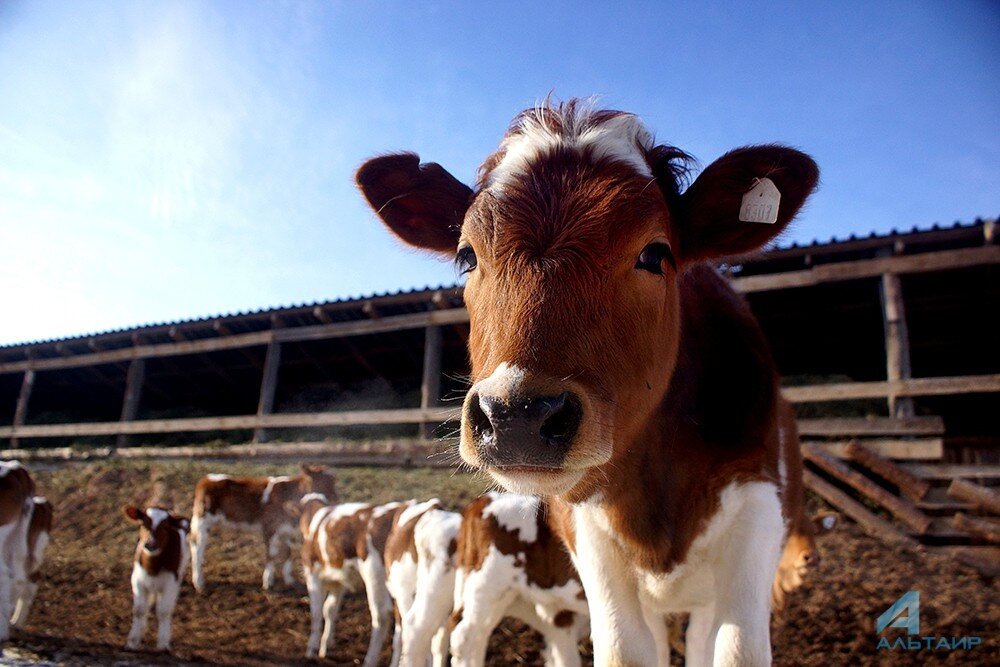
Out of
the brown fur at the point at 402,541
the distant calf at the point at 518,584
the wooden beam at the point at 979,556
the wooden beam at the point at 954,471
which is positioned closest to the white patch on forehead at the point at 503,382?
the distant calf at the point at 518,584

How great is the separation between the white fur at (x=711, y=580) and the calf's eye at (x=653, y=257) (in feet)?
2.86

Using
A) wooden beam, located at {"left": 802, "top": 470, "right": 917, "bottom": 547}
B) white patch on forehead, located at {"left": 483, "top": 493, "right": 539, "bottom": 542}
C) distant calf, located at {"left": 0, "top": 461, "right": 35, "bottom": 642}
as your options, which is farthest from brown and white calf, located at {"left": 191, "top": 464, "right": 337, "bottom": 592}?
wooden beam, located at {"left": 802, "top": 470, "right": 917, "bottom": 547}

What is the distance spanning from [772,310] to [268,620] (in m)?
10.2

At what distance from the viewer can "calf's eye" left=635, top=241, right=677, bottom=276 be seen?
248cm

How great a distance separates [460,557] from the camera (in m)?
6.68

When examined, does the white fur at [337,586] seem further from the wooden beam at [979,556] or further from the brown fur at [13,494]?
the wooden beam at [979,556]

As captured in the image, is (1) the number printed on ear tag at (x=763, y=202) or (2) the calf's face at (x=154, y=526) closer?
(1) the number printed on ear tag at (x=763, y=202)

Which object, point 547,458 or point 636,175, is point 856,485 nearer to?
point 636,175

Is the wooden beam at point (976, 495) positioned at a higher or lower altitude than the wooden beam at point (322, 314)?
lower

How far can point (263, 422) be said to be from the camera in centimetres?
1575

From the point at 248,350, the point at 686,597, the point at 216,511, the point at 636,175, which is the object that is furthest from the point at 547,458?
the point at 248,350

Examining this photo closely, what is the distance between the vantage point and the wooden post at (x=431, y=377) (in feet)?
45.2

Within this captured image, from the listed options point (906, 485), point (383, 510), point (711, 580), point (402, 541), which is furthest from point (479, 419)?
point (906, 485)

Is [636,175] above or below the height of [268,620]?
above
